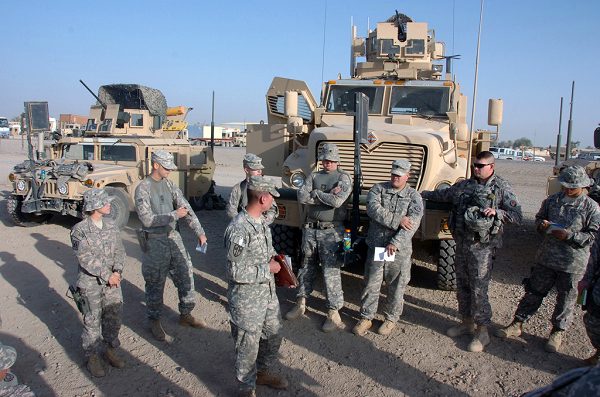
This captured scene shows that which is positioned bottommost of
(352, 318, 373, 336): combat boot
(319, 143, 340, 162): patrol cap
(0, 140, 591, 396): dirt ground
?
(0, 140, 591, 396): dirt ground

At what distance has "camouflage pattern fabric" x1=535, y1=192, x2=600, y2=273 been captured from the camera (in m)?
3.85

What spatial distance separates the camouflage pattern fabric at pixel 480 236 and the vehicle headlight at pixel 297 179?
5.93 feet

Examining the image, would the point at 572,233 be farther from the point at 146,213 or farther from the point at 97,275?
the point at 97,275

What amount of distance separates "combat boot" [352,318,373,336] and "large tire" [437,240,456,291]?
3.88 feet

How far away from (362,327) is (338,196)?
120cm

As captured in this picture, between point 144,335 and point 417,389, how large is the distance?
2.39 m

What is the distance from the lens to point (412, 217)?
13.9 ft

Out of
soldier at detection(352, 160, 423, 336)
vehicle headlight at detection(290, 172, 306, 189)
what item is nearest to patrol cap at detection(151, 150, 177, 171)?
vehicle headlight at detection(290, 172, 306, 189)

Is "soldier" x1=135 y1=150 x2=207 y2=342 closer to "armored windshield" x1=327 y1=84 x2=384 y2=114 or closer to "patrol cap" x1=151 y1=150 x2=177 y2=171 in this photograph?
"patrol cap" x1=151 y1=150 x2=177 y2=171

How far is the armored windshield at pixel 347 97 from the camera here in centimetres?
680

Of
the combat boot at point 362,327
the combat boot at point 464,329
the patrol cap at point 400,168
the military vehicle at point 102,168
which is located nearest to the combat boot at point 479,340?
the combat boot at point 464,329

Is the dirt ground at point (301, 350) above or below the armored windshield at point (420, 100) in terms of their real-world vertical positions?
below

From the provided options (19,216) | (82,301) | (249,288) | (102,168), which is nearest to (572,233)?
(249,288)

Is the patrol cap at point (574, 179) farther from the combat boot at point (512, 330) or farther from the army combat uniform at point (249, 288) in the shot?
the army combat uniform at point (249, 288)
